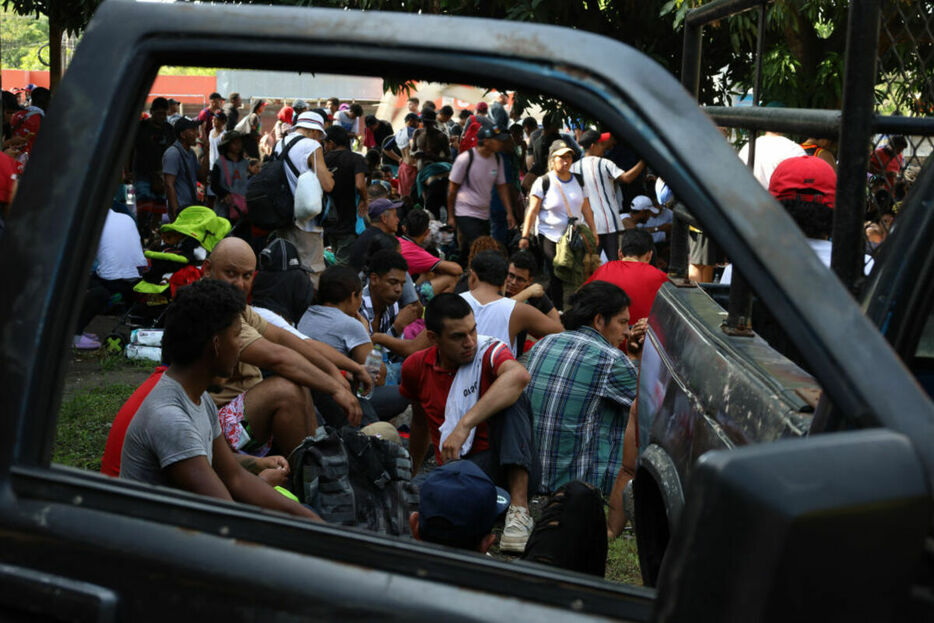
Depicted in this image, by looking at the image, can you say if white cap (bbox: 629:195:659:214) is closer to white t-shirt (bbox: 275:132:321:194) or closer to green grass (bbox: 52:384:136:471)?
white t-shirt (bbox: 275:132:321:194)

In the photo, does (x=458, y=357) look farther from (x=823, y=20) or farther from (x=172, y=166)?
(x=172, y=166)

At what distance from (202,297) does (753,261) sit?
2.43m

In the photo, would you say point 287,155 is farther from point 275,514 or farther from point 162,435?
point 275,514

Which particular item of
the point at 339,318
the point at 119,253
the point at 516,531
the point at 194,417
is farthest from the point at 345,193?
the point at 194,417

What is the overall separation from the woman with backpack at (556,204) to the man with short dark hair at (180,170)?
4307 millimetres

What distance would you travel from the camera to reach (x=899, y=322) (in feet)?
5.47

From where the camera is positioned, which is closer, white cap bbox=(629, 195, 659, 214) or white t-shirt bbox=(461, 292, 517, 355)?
white t-shirt bbox=(461, 292, 517, 355)

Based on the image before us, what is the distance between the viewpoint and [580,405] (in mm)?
5566

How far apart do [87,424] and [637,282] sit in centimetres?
363

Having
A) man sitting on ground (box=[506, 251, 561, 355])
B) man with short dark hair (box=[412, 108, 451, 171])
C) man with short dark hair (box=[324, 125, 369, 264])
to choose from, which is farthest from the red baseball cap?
man with short dark hair (box=[412, 108, 451, 171])

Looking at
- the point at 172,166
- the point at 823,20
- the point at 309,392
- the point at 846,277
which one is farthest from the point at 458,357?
the point at 172,166

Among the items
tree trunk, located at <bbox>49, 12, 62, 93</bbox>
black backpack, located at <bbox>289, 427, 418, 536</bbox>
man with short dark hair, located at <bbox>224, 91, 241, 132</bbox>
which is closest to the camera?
black backpack, located at <bbox>289, 427, 418, 536</bbox>

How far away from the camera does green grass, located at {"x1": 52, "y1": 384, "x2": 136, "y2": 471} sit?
239 inches

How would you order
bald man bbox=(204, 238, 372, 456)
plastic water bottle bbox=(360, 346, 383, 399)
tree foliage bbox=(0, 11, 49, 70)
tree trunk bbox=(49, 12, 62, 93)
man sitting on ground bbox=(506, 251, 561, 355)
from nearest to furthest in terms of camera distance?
bald man bbox=(204, 238, 372, 456), plastic water bottle bbox=(360, 346, 383, 399), man sitting on ground bbox=(506, 251, 561, 355), tree trunk bbox=(49, 12, 62, 93), tree foliage bbox=(0, 11, 49, 70)
